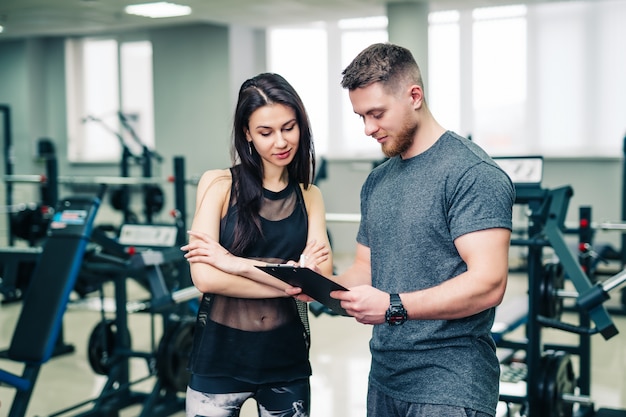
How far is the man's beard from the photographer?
5.27ft

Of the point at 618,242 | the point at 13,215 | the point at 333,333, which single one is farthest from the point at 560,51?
the point at 13,215

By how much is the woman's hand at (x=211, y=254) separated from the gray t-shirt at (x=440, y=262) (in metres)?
0.37

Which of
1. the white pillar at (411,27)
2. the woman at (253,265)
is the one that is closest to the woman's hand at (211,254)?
the woman at (253,265)

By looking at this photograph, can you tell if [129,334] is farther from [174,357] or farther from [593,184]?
[593,184]

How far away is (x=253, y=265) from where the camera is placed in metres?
1.73

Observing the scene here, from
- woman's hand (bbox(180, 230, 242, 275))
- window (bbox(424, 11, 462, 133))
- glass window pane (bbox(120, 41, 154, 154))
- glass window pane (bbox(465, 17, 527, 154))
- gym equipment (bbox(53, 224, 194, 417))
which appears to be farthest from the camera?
glass window pane (bbox(120, 41, 154, 154))

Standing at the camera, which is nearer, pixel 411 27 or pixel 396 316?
pixel 396 316

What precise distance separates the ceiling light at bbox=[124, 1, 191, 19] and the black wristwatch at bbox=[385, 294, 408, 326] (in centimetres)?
A: 663

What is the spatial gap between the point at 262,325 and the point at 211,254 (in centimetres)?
22

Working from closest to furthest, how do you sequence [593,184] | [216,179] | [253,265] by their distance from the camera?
[253,265] → [216,179] → [593,184]

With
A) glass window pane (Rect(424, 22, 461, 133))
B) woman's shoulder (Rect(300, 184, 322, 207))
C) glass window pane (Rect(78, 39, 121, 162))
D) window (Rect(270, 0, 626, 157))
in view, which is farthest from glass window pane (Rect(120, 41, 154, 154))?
woman's shoulder (Rect(300, 184, 322, 207))

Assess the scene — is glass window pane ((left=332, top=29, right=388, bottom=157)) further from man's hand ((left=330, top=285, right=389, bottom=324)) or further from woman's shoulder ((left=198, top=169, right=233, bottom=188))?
man's hand ((left=330, top=285, right=389, bottom=324))

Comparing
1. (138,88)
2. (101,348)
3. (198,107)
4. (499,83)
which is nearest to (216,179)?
(101,348)

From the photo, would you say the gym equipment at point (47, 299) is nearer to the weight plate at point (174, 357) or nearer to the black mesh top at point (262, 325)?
the weight plate at point (174, 357)
